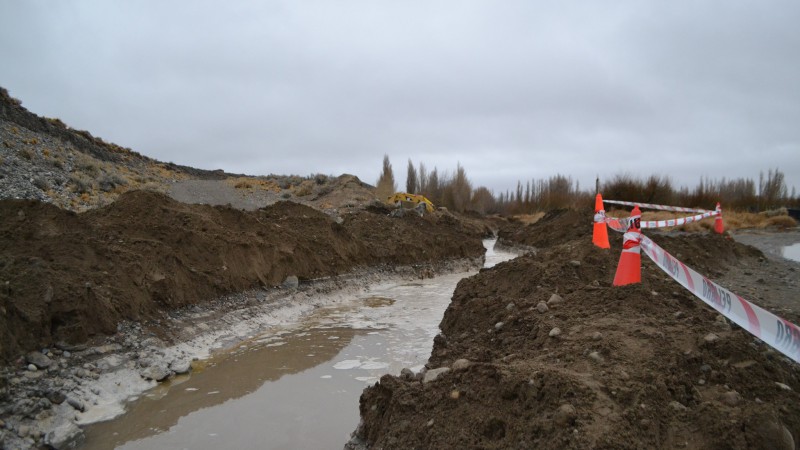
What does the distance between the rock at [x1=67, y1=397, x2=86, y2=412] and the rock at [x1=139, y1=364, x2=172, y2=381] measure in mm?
827

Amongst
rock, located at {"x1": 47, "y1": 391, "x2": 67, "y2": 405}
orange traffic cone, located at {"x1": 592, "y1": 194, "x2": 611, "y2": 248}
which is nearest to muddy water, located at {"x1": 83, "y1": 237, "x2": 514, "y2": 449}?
rock, located at {"x1": 47, "y1": 391, "x2": 67, "y2": 405}

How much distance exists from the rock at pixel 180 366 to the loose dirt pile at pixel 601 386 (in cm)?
275

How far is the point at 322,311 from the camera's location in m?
9.29

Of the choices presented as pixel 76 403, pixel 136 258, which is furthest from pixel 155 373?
pixel 136 258

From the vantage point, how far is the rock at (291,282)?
374 inches

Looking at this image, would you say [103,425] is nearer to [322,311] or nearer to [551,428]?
[551,428]

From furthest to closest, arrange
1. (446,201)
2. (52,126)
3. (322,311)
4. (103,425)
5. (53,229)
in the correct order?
(446,201), (52,126), (322,311), (53,229), (103,425)

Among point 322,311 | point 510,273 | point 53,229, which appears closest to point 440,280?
point 322,311

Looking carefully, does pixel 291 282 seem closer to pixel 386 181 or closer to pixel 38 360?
pixel 38 360

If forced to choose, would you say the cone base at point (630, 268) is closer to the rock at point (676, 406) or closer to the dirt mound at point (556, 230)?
the rock at point (676, 406)

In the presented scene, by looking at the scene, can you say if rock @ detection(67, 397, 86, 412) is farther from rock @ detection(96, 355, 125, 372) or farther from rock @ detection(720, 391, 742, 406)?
rock @ detection(720, 391, 742, 406)

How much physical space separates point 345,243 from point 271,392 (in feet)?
24.6

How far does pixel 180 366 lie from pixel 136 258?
225 centimetres

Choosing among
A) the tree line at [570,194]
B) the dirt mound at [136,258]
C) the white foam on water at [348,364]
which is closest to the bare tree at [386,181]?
the tree line at [570,194]
